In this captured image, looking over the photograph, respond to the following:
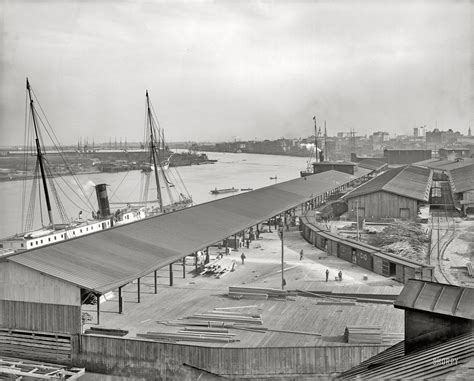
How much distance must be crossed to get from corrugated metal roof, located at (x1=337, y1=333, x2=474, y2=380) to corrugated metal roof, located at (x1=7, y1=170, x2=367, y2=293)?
8.14m

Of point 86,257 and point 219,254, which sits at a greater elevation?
point 86,257

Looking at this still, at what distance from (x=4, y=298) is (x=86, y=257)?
2.42 m

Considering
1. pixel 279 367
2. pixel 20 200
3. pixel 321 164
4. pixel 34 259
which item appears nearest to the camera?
pixel 279 367

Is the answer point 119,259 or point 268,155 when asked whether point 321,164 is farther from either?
point 268,155

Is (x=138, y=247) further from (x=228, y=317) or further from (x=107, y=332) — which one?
(x=228, y=317)

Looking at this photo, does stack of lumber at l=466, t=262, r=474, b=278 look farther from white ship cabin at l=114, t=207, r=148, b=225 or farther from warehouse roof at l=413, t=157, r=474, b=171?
warehouse roof at l=413, t=157, r=474, b=171

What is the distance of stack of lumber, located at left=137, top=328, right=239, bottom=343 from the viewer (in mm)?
12602

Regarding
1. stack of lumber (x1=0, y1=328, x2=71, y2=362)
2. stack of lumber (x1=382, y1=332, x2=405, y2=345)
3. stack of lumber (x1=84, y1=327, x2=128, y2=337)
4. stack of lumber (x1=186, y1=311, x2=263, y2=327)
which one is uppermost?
stack of lumber (x1=382, y1=332, x2=405, y2=345)

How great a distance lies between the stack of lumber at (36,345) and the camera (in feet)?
41.8

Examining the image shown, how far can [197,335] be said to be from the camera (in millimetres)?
12828

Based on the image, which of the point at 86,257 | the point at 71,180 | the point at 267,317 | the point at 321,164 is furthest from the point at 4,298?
the point at 71,180

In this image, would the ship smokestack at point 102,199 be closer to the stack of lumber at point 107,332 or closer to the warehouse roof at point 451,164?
the stack of lumber at point 107,332

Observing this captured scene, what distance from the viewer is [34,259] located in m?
13.3

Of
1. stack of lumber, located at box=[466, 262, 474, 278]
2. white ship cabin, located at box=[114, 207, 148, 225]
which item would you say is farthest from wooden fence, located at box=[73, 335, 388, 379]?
white ship cabin, located at box=[114, 207, 148, 225]
